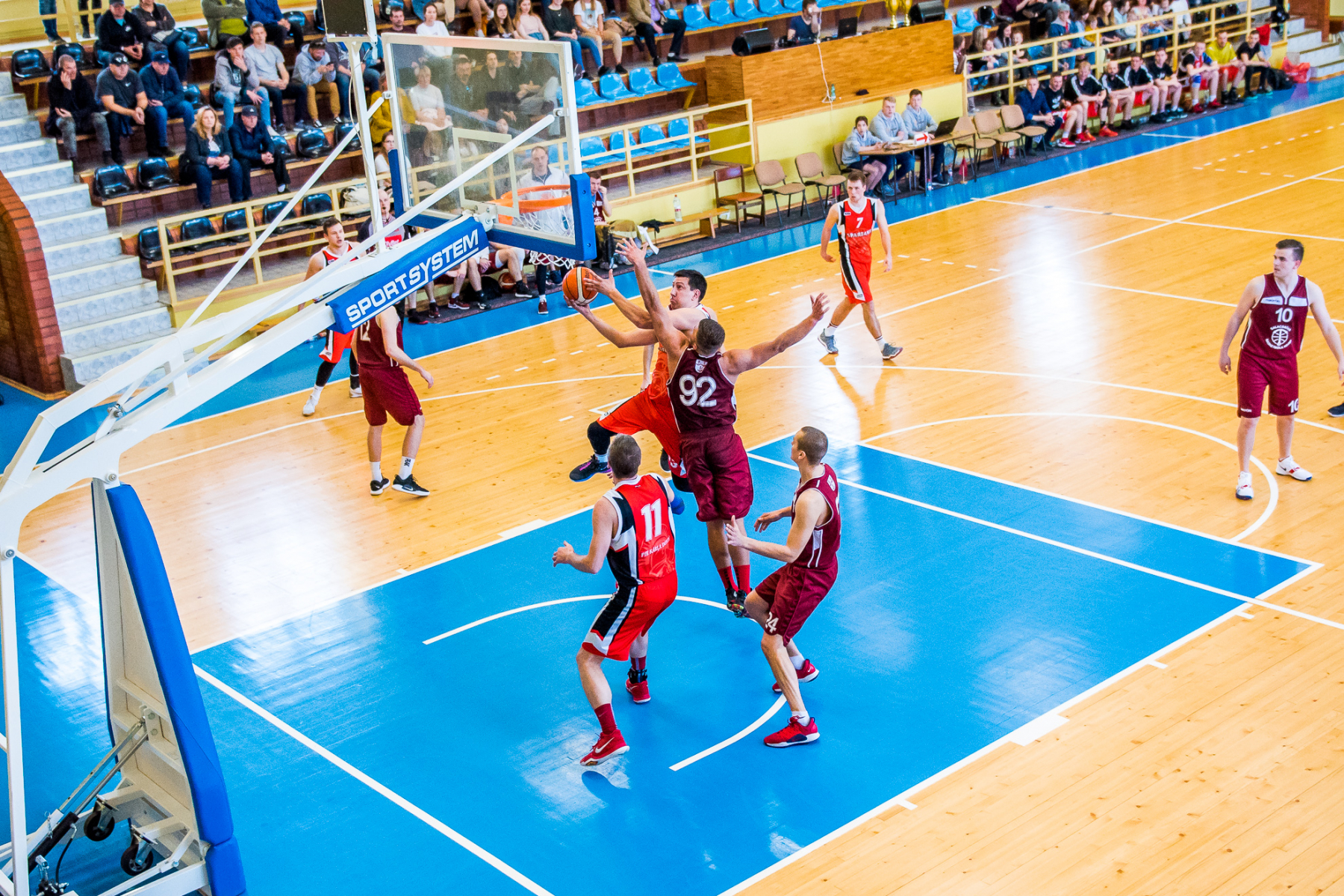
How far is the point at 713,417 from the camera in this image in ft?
29.2

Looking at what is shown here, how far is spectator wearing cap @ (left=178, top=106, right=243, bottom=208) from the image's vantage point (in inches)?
685

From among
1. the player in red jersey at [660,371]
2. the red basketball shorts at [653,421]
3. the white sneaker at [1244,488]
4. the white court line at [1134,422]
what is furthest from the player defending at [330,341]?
the white sneaker at [1244,488]

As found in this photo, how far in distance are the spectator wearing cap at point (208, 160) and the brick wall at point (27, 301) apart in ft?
7.36

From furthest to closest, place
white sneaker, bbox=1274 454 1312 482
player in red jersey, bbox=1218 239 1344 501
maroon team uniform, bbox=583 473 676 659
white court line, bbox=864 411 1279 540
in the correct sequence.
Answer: white sneaker, bbox=1274 454 1312 482 < white court line, bbox=864 411 1279 540 < player in red jersey, bbox=1218 239 1344 501 < maroon team uniform, bbox=583 473 676 659

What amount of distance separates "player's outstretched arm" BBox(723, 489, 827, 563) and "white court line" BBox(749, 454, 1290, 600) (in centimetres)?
259

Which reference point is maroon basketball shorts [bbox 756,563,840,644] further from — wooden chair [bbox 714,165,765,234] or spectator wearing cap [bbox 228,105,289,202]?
wooden chair [bbox 714,165,765,234]

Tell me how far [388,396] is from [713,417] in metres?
3.57

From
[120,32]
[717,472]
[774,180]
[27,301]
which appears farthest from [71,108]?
[717,472]

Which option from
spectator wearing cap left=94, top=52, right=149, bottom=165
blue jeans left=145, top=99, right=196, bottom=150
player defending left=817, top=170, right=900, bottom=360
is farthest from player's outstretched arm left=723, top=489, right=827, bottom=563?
spectator wearing cap left=94, top=52, right=149, bottom=165

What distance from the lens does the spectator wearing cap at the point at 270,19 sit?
20.0 metres

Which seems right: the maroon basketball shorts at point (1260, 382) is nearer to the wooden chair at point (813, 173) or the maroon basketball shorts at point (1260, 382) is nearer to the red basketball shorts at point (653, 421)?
the red basketball shorts at point (653, 421)

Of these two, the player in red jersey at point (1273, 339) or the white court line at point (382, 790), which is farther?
the player in red jersey at point (1273, 339)

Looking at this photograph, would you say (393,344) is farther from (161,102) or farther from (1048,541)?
(161,102)

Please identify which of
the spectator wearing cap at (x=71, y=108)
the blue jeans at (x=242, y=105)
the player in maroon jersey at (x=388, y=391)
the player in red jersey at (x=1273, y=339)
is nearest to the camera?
the player in red jersey at (x=1273, y=339)
